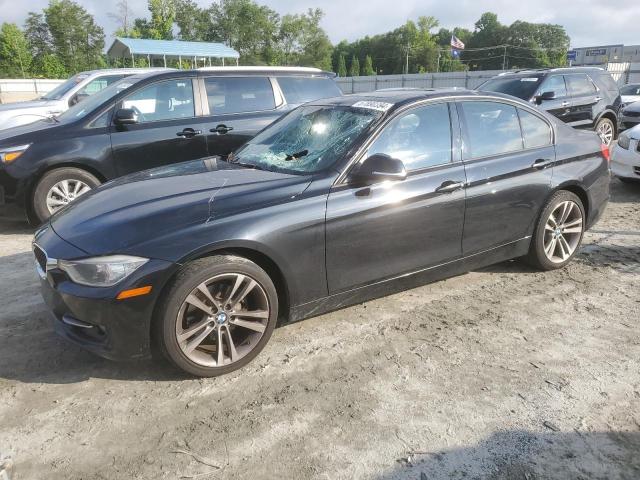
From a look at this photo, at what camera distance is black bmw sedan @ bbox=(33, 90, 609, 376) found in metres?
2.81

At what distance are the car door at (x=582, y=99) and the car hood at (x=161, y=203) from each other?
28.6ft

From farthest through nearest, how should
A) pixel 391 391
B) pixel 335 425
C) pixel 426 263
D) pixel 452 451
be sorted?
1. pixel 426 263
2. pixel 391 391
3. pixel 335 425
4. pixel 452 451

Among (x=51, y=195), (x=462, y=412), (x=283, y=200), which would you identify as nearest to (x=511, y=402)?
(x=462, y=412)

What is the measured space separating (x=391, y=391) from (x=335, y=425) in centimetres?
44

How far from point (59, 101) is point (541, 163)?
8.68 meters

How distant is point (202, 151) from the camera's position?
647 cm

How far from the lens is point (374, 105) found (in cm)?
Answer: 377

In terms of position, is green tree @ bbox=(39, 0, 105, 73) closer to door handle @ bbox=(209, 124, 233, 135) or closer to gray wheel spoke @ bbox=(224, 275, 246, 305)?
door handle @ bbox=(209, 124, 233, 135)

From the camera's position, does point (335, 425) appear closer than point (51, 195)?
Yes

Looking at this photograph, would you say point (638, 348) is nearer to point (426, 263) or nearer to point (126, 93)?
point (426, 263)

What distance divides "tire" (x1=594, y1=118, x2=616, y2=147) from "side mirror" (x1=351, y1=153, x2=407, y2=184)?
901 centimetres

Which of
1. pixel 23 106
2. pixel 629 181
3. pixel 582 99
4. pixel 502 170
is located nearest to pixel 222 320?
pixel 502 170

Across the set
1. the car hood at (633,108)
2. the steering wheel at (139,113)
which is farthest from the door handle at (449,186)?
the car hood at (633,108)

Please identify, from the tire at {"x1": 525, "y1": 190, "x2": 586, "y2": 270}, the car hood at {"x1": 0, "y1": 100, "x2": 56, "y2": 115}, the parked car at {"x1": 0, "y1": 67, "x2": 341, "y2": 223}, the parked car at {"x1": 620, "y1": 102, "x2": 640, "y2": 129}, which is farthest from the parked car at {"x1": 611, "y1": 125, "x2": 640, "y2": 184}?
the car hood at {"x1": 0, "y1": 100, "x2": 56, "y2": 115}
